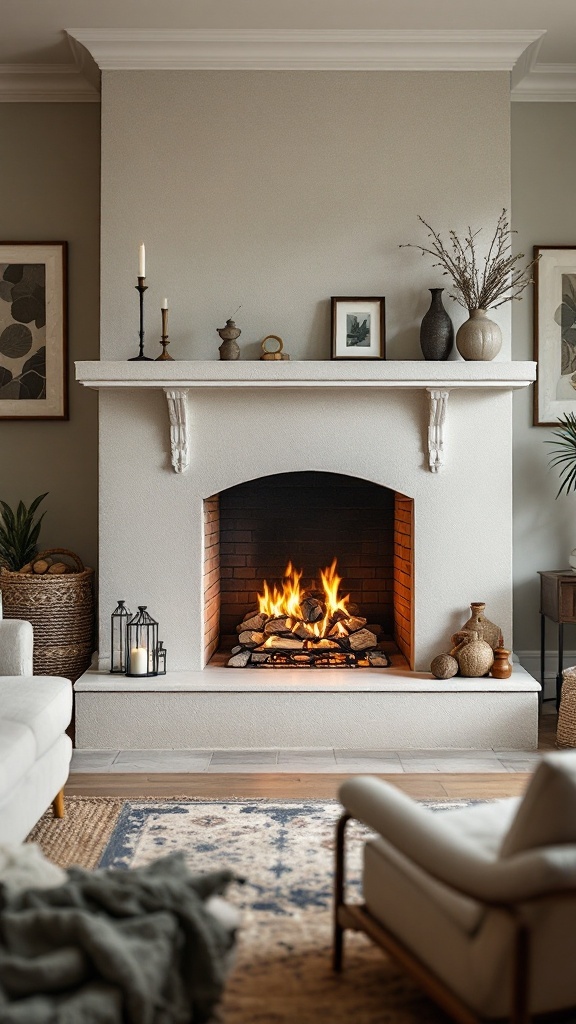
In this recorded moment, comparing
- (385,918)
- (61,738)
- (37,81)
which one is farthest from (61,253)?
(385,918)

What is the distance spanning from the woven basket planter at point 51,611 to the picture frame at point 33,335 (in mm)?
905

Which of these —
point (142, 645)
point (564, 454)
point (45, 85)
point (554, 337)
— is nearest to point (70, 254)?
point (45, 85)

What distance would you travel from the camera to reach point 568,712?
4090 mm

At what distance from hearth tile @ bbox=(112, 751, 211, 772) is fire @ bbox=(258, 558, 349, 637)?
1.03m

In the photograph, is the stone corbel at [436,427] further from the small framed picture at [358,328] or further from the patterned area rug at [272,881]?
the patterned area rug at [272,881]

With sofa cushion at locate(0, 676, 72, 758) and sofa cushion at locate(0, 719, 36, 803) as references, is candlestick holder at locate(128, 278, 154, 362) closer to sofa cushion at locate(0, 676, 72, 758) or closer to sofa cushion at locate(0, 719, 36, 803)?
sofa cushion at locate(0, 676, 72, 758)

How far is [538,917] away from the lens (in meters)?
1.71

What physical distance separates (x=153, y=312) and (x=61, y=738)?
79.3 inches

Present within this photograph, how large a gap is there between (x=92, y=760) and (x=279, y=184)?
104 inches

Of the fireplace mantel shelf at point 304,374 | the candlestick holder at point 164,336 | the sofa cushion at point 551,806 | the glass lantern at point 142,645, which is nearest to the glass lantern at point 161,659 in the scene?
the glass lantern at point 142,645

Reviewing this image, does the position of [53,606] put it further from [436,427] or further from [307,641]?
[436,427]

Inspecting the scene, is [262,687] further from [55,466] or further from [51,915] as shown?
[51,915]

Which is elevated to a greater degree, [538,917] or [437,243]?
[437,243]

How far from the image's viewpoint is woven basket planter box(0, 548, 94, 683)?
4551 millimetres
